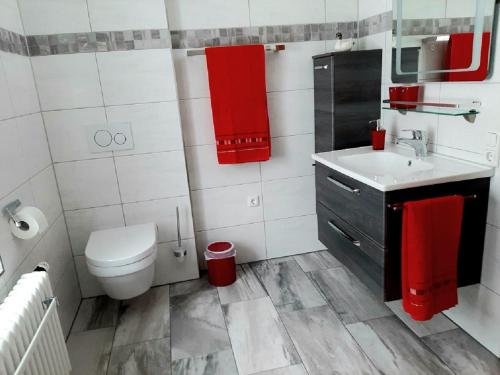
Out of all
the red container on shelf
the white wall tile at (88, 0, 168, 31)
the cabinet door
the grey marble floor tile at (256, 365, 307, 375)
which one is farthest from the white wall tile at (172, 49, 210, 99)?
the grey marble floor tile at (256, 365, 307, 375)

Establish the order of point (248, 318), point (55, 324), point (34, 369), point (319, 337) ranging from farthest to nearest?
point (248, 318) < point (319, 337) < point (55, 324) < point (34, 369)

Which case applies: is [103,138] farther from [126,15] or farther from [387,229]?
[387,229]

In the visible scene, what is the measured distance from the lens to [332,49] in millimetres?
2676

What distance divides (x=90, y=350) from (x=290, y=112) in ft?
6.22

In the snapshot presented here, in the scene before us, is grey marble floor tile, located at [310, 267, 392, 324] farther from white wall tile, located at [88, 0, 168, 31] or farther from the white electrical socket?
white wall tile, located at [88, 0, 168, 31]

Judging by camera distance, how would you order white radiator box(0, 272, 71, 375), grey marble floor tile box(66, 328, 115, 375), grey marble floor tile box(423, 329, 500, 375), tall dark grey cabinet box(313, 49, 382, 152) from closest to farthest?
1. white radiator box(0, 272, 71, 375)
2. grey marble floor tile box(423, 329, 500, 375)
3. grey marble floor tile box(66, 328, 115, 375)
4. tall dark grey cabinet box(313, 49, 382, 152)

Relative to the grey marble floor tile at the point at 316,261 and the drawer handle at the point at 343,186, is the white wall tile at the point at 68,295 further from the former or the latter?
the drawer handle at the point at 343,186

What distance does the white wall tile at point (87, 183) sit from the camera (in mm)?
2438

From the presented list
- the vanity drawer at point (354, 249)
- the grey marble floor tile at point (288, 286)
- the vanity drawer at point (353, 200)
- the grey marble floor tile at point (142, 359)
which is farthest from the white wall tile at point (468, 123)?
the grey marble floor tile at point (142, 359)

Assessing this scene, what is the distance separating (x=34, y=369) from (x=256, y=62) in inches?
76.7

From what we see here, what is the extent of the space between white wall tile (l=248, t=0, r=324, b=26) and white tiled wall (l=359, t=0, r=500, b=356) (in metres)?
0.81

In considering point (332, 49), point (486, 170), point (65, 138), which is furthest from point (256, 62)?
point (486, 170)

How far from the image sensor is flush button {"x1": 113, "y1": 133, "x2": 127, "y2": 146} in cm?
244

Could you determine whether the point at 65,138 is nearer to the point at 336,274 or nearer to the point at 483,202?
the point at 336,274
